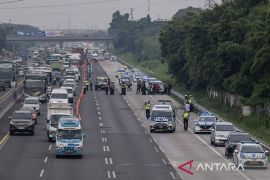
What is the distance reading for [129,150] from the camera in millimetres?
62438

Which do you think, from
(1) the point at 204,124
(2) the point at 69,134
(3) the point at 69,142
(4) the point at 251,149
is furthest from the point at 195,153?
(1) the point at 204,124

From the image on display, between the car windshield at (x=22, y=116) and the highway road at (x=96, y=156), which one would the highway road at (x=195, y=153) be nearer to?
the highway road at (x=96, y=156)

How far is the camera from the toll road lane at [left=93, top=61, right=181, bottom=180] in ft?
166

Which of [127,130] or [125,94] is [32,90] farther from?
[127,130]

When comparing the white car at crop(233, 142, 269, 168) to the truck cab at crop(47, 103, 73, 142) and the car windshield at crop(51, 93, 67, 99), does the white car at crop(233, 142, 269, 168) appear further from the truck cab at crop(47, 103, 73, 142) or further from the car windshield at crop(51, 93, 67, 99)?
the car windshield at crop(51, 93, 67, 99)

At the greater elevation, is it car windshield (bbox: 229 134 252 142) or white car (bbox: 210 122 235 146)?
car windshield (bbox: 229 134 252 142)

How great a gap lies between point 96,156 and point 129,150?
171 inches

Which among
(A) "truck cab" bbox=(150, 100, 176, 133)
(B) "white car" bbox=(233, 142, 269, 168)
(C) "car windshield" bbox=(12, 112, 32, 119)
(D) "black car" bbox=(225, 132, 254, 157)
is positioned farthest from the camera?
(A) "truck cab" bbox=(150, 100, 176, 133)

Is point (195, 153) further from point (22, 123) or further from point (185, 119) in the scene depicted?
point (185, 119)

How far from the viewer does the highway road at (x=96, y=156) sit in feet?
163

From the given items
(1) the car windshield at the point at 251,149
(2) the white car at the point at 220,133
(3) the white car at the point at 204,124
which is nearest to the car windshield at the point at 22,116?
(3) the white car at the point at 204,124

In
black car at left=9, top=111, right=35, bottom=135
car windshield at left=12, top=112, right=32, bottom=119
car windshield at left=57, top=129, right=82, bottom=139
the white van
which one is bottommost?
the white van

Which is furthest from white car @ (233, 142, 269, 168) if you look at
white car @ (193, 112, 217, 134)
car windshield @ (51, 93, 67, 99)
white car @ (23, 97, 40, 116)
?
car windshield @ (51, 93, 67, 99)

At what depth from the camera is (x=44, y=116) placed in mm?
89812
